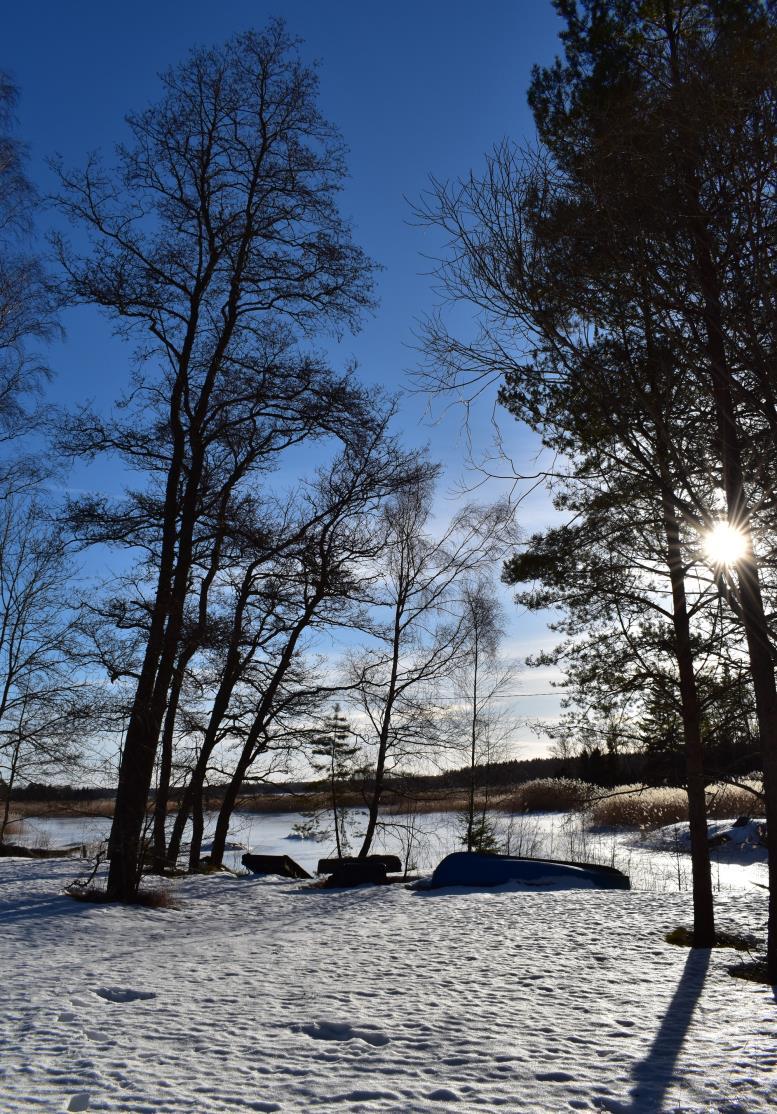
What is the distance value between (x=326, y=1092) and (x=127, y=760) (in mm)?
7951

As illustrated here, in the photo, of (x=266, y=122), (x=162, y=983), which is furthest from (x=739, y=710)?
(x=266, y=122)

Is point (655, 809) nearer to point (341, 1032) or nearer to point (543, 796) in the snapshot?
point (543, 796)

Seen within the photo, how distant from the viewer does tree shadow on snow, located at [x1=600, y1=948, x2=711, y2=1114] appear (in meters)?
3.62

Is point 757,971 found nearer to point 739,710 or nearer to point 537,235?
point 739,710

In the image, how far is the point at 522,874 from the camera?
12883mm

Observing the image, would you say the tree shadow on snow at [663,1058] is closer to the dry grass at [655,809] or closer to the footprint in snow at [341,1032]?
the footprint in snow at [341,1032]

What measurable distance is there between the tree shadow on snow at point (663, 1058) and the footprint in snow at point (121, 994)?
3.19 meters

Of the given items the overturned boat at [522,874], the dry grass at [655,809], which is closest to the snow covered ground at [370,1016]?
the overturned boat at [522,874]

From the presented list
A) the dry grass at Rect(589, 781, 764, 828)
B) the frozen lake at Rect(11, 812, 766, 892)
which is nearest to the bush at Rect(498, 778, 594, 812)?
the frozen lake at Rect(11, 812, 766, 892)

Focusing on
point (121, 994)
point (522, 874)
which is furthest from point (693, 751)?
point (121, 994)

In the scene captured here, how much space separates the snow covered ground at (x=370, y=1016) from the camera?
373cm

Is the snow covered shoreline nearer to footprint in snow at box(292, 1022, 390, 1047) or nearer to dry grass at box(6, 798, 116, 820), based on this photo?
footprint in snow at box(292, 1022, 390, 1047)

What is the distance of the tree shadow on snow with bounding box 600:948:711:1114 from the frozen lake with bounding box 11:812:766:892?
6.52 meters

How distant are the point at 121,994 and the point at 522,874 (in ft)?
28.3
